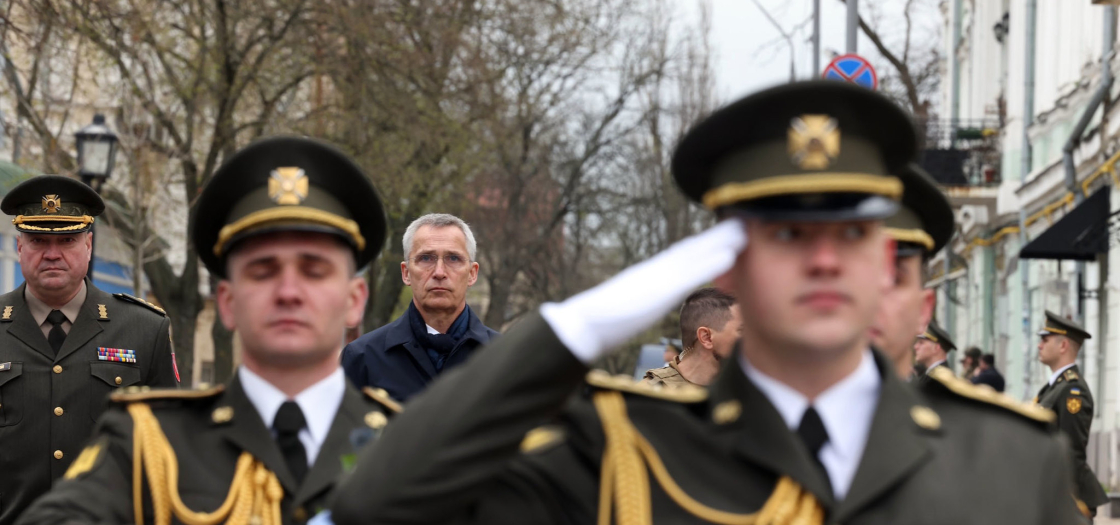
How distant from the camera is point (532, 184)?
39.0m

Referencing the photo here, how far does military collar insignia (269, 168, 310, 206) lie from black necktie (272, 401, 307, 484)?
1.51 feet

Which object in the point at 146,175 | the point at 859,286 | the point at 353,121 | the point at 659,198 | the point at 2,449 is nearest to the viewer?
the point at 859,286

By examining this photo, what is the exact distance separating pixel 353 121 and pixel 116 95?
3388 millimetres

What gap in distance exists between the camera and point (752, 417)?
282 centimetres

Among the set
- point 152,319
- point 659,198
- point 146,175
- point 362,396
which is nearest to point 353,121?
point 146,175

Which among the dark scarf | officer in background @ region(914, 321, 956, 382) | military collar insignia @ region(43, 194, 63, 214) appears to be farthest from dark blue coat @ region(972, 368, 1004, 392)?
military collar insignia @ region(43, 194, 63, 214)

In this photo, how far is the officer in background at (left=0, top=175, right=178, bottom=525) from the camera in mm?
6859

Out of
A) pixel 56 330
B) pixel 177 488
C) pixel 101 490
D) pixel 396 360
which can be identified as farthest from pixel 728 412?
pixel 56 330

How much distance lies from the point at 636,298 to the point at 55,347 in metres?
5.01

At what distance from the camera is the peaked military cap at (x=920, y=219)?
3.88 m

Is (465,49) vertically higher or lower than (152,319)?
higher

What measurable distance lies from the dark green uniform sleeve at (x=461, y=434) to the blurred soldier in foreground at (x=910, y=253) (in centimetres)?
142

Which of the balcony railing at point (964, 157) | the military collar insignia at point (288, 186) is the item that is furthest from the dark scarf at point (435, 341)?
the balcony railing at point (964, 157)

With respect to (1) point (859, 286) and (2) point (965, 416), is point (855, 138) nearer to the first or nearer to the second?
(1) point (859, 286)
